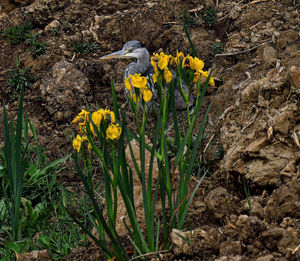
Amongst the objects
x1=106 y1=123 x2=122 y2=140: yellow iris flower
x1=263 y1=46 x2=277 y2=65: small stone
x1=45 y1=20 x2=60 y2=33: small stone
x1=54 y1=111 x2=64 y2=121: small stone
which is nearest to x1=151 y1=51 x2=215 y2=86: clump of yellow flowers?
x1=106 y1=123 x2=122 y2=140: yellow iris flower

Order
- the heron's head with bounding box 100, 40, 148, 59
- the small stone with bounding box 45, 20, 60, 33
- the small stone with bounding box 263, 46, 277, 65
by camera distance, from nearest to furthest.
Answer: the small stone with bounding box 263, 46, 277, 65 → the heron's head with bounding box 100, 40, 148, 59 → the small stone with bounding box 45, 20, 60, 33

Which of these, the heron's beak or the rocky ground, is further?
the heron's beak

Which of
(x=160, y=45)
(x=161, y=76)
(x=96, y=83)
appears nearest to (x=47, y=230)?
(x=161, y=76)

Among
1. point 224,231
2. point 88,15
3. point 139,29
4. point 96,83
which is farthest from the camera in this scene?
point 88,15

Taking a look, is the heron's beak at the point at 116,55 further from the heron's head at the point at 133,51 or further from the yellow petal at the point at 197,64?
the yellow petal at the point at 197,64

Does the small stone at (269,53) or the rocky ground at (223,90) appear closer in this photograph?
the rocky ground at (223,90)

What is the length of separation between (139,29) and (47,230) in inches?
105

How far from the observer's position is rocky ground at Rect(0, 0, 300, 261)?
5.20 feet

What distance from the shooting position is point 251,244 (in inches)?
59.9

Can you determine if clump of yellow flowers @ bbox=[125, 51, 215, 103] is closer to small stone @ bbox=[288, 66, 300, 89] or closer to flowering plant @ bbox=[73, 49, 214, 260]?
flowering plant @ bbox=[73, 49, 214, 260]

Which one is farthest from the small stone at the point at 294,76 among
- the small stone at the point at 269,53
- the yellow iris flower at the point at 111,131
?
the small stone at the point at 269,53

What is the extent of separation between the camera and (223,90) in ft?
11.0

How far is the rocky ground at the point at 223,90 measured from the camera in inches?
62.4

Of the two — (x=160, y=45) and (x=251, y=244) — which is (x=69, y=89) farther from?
(x=251, y=244)
